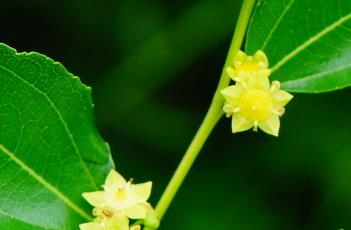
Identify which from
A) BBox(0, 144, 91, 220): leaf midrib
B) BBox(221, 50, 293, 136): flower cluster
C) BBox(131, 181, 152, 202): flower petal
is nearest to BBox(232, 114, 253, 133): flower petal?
BBox(221, 50, 293, 136): flower cluster

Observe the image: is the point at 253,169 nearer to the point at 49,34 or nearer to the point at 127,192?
the point at 49,34

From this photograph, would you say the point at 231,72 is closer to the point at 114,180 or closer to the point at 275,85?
the point at 275,85

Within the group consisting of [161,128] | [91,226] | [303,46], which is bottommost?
[91,226]

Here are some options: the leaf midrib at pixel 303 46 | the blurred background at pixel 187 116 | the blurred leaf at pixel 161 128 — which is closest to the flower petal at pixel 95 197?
the leaf midrib at pixel 303 46

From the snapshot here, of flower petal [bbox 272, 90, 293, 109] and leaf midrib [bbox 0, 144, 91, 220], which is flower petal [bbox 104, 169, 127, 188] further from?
flower petal [bbox 272, 90, 293, 109]

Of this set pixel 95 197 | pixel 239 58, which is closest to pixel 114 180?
pixel 95 197

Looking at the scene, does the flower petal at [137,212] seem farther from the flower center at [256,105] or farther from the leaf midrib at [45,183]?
the flower center at [256,105]

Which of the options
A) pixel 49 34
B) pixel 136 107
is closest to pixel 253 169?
pixel 136 107
